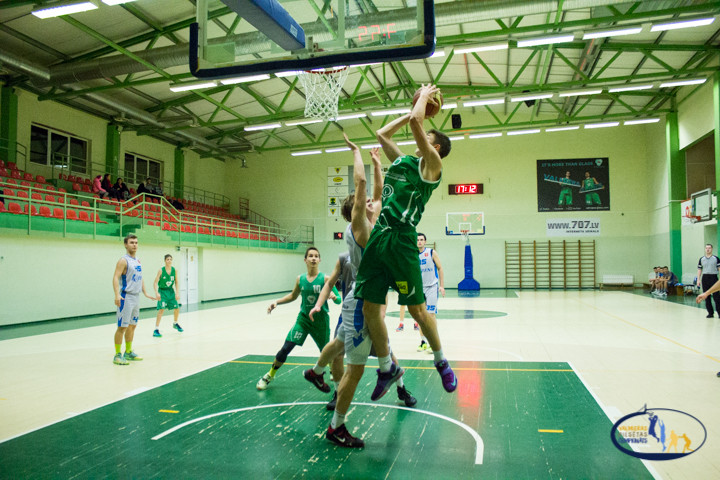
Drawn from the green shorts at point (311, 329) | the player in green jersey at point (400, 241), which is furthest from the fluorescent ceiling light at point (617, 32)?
the green shorts at point (311, 329)

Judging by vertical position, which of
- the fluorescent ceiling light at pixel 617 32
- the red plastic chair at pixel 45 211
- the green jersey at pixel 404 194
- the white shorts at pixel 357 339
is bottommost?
the white shorts at pixel 357 339

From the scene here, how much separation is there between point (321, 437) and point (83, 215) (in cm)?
1245

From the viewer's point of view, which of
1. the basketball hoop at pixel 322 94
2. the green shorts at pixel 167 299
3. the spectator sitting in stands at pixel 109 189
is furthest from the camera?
the spectator sitting in stands at pixel 109 189

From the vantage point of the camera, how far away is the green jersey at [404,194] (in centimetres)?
344

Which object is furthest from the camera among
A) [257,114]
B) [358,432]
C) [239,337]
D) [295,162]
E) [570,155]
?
[295,162]

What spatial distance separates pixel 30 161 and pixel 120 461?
55.1ft

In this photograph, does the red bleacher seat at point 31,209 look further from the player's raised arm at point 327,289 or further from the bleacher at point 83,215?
the player's raised arm at point 327,289

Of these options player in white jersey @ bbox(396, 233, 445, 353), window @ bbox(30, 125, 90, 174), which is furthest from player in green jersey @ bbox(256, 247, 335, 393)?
window @ bbox(30, 125, 90, 174)

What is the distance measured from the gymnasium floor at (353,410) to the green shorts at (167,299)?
1.83 m

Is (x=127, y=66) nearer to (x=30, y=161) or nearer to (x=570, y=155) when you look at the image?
(x=30, y=161)

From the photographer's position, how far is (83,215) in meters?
13.7

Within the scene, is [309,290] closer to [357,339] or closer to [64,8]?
[357,339]

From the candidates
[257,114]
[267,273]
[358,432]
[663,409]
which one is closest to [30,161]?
[257,114]

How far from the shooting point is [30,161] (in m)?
16.6
